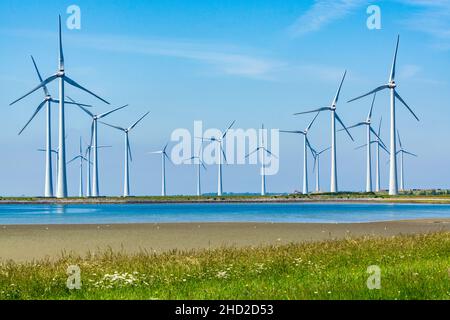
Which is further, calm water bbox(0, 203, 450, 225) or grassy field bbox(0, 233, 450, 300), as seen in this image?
calm water bbox(0, 203, 450, 225)

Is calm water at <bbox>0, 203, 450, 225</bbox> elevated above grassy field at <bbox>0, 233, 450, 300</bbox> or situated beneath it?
situated beneath

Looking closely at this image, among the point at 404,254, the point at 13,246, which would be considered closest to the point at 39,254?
the point at 13,246

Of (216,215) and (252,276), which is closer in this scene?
(252,276)

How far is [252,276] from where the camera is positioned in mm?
18844

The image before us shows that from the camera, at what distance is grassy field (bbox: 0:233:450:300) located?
15.1 meters

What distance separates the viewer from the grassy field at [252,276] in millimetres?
15055

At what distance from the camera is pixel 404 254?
78.5ft

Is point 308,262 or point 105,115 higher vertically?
point 105,115

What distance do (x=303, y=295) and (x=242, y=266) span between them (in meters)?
6.12

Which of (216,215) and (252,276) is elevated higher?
(252,276)

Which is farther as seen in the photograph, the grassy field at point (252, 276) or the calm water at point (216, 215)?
the calm water at point (216, 215)

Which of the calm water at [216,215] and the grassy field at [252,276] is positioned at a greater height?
the grassy field at [252,276]
